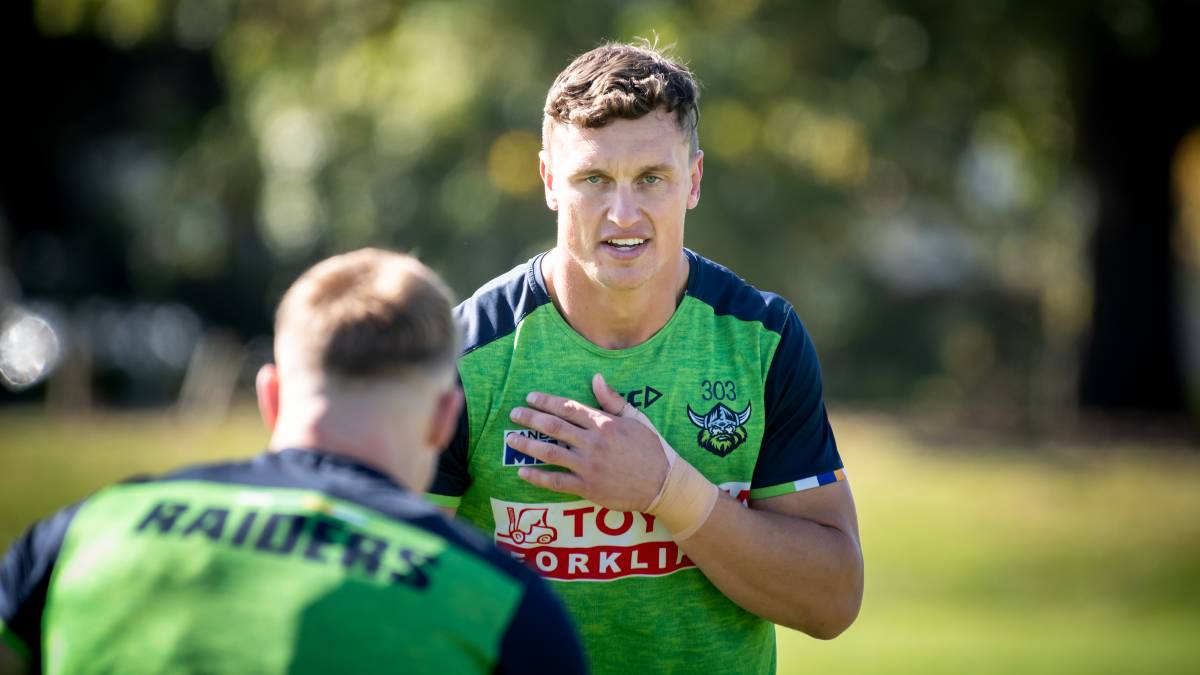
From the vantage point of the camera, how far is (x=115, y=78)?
25500 mm

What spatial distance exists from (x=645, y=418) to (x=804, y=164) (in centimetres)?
1334

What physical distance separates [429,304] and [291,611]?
61 centimetres

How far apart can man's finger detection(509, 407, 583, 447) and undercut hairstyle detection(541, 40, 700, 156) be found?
74cm

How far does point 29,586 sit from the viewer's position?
209cm

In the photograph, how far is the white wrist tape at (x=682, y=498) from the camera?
3.01 meters

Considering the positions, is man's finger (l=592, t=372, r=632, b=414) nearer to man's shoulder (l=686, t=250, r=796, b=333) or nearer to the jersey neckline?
the jersey neckline

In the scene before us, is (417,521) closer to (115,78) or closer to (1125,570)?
(1125,570)

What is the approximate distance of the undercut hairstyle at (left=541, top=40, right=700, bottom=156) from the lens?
10.2ft

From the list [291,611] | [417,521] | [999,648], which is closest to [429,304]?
[417,521]

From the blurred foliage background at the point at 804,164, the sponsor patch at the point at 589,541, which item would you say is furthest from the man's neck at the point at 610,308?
the blurred foliage background at the point at 804,164

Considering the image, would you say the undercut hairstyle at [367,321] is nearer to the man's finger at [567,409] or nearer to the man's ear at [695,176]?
the man's finger at [567,409]

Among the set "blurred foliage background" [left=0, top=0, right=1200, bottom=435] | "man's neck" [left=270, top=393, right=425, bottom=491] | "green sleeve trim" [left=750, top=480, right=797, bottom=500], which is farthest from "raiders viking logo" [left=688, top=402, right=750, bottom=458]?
"blurred foliage background" [left=0, top=0, right=1200, bottom=435]

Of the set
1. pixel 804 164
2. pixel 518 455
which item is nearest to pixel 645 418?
pixel 518 455

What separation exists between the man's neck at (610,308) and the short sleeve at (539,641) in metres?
1.33
